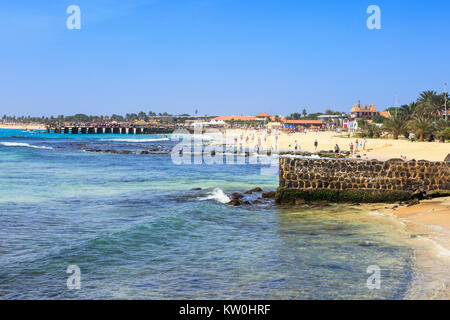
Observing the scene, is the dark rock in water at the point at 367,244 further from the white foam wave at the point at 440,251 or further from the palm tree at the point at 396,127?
the palm tree at the point at 396,127

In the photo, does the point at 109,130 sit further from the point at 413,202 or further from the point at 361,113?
the point at 413,202

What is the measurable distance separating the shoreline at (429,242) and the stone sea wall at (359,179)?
33.2 inches

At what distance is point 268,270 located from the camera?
29.6ft

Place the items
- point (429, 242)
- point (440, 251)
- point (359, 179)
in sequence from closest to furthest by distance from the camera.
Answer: point (440, 251), point (429, 242), point (359, 179)

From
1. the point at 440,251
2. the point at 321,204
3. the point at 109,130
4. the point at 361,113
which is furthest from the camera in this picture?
the point at 109,130

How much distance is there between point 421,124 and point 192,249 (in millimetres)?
45992

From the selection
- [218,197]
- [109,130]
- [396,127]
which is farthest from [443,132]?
[109,130]

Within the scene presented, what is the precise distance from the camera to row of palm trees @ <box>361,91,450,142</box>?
49875mm

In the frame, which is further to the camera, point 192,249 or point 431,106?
point 431,106

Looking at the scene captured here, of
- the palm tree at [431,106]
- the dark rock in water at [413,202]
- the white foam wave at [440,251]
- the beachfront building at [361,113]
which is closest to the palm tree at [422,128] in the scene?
the palm tree at [431,106]

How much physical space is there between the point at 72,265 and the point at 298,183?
981cm

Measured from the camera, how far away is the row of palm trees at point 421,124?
49.9 meters

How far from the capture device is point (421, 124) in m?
50.5
